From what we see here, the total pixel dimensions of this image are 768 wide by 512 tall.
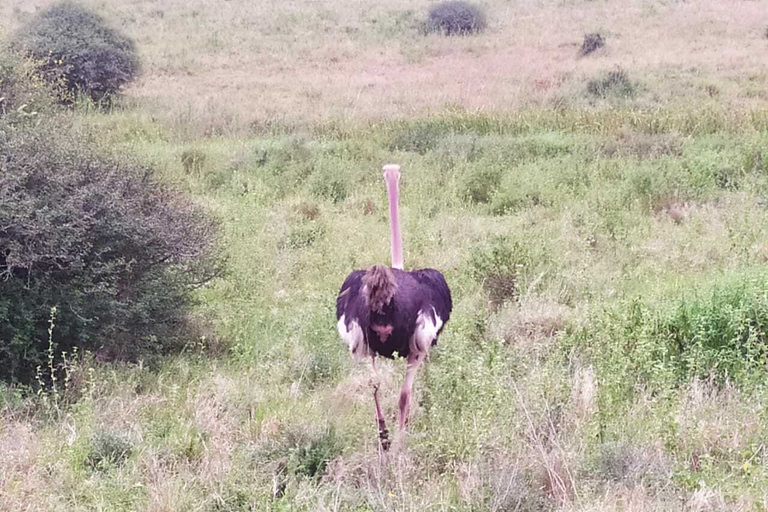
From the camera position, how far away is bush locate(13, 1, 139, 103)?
17875mm

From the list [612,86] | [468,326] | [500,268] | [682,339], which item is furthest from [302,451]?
[612,86]

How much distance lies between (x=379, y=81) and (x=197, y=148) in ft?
27.4

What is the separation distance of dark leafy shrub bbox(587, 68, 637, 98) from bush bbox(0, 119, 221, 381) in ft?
42.2

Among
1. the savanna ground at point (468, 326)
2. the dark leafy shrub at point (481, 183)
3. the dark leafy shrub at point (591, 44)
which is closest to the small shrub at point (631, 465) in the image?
the savanna ground at point (468, 326)

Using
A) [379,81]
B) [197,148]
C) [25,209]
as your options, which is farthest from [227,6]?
→ [25,209]

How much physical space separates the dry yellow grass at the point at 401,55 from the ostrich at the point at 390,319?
11.2 m

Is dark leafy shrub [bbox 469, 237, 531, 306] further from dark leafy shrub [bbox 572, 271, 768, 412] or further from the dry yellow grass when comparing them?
the dry yellow grass

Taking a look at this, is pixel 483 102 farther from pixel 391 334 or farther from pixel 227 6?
pixel 227 6

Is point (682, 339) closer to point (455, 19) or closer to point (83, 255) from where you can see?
point (83, 255)

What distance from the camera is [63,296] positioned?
488 cm

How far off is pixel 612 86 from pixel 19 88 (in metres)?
12.8

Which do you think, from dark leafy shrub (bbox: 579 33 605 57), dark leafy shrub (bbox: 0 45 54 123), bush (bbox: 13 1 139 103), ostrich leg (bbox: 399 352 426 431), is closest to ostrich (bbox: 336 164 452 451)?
ostrich leg (bbox: 399 352 426 431)

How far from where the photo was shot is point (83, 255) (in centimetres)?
498

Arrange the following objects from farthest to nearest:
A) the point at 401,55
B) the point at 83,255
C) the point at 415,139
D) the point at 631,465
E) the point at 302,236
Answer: the point at 401,55
the point at 415,139
the point at 302,236
the point at 83,255
the point at 631,465
